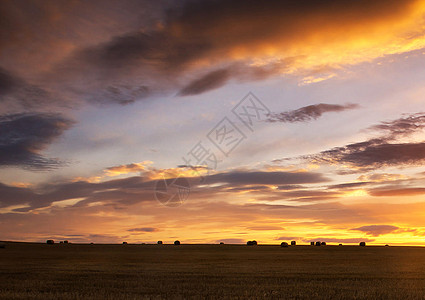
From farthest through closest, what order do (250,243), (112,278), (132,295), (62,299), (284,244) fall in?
(250,243) → (284,244) → (112,278) → (132,295) → (62,299)

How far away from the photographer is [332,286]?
988 inches

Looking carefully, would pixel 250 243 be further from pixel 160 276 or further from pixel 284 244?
pixel 160 276

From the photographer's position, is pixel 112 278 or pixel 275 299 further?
pixel 112 278

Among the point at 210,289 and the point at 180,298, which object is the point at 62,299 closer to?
the point at 180,298

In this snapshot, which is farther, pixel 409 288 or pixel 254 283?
pixel 254 283

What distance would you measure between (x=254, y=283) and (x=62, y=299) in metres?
11.6

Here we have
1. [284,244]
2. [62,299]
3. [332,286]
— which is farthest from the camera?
[284,244]

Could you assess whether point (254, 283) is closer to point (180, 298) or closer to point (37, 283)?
point (180, 298)

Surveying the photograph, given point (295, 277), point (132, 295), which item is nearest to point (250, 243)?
point (295, 277)

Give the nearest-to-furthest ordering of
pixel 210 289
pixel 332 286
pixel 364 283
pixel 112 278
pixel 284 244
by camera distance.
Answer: pixel 210 289 < pixel 332 286 < pixel 364 283 < pixel 112 278 < pixel 284 244

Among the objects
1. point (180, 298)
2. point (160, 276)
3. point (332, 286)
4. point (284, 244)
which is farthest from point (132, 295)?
point (284, 244)

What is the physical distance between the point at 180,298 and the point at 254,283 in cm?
756

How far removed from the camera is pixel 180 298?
20.0m

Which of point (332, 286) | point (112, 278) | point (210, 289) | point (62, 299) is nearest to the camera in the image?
point (62, 299)
